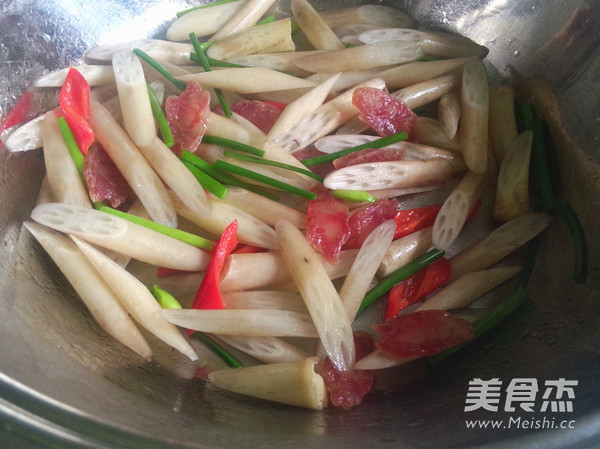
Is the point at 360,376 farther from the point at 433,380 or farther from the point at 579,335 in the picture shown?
the point at 579,335

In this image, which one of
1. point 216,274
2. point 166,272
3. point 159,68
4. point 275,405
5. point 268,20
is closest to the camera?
point 275,405

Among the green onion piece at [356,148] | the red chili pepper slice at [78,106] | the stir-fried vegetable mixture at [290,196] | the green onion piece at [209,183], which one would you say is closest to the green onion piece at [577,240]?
the stir-fried vegetable mixture at [290,196]

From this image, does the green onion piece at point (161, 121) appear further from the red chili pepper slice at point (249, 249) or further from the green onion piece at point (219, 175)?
the red chili pepper slice at point (249, 249)

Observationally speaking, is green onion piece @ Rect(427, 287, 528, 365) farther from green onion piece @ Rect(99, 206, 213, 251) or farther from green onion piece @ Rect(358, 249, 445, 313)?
green onion piece @ Rect(99, 206, 213, 251)

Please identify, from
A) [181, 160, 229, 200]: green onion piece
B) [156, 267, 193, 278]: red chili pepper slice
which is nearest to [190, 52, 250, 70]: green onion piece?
[181, 160, 229, 200]: green onion piece

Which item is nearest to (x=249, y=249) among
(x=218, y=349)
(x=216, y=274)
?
(x=216, y=274)

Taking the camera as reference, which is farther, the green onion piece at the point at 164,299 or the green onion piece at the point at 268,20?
the green onion piece at the point at 268,20

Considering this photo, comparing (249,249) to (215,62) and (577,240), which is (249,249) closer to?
(215,62)

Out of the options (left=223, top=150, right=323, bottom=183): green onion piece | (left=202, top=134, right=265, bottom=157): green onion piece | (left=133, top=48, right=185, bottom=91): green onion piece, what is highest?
(left=133, top=48, right=185, bottom=91): green onion piece
